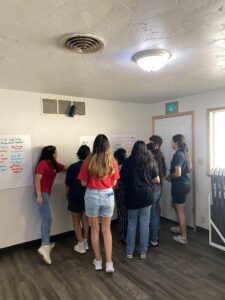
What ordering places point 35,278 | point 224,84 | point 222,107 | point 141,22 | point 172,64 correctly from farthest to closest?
point 222,107 → point 224,84 → point 35,278 → point 172,64 → point 141,22

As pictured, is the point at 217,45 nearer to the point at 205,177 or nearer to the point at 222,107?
the point at 222,107

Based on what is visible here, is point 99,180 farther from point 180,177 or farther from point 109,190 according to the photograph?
point 180,177

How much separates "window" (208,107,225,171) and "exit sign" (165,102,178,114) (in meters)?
0.63

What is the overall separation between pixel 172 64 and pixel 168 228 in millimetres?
2682

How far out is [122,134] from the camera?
4.16m

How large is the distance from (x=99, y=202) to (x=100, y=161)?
1.41ft

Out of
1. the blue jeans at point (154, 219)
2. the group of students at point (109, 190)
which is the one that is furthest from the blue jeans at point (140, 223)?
the blue jeans at point (154, 219)

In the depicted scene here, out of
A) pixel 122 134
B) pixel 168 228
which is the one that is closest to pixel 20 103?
pixel 122 134

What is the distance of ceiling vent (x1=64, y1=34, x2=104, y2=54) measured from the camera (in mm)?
1548

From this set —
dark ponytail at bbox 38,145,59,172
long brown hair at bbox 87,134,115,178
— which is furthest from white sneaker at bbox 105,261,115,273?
dark ponytail at bbox 38,145,59,172

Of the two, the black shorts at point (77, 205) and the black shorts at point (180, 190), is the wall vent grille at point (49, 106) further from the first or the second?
the black shorts at point (180, 190)

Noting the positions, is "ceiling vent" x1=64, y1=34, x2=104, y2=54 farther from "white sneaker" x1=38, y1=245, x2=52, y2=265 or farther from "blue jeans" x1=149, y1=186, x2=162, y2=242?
"white sneaker" x1=38, y1=245, x2=52, y2=265

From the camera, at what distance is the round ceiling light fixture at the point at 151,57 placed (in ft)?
5.98

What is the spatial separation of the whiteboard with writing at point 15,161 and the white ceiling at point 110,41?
0.68 m
